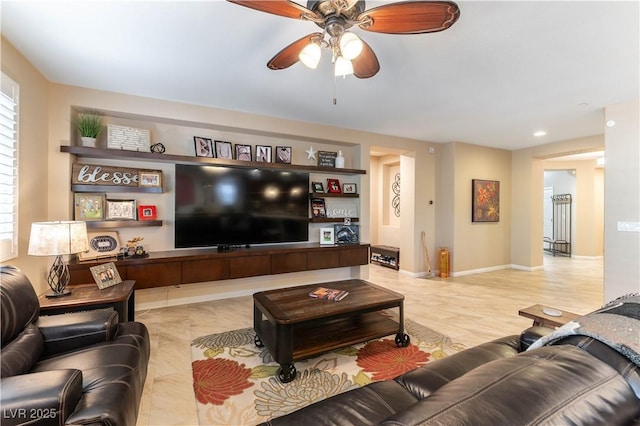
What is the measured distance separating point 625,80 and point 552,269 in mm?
4500

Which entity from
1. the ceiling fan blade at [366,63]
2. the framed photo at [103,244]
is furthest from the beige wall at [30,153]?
the ceiling fan blade at [366,63]

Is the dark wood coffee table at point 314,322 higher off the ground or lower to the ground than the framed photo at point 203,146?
lower

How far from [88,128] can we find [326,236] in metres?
3.24

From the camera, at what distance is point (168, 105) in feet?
11.1

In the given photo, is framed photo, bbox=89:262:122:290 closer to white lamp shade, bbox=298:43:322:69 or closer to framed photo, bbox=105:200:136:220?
framed photo, bbox=105:200:136:220

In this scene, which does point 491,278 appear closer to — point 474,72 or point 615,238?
point 615,238

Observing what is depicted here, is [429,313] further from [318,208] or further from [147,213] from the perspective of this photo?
[147,213]

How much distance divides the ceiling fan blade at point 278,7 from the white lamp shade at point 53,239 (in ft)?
6.84

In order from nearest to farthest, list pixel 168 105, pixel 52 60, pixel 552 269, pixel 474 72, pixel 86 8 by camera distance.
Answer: pixel 86 8
pixel 52 60
pixel 474 72
pixel 168 105
pixel 552 269

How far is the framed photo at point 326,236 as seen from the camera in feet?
14.5

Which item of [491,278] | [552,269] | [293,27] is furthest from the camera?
[552,269]

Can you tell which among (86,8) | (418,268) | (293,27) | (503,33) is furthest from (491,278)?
(86,8)

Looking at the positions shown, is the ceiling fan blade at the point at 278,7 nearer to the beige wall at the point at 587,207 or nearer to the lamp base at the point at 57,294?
the lamp base at the point at 57,294

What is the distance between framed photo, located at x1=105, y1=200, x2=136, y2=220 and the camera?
325 centimetres
